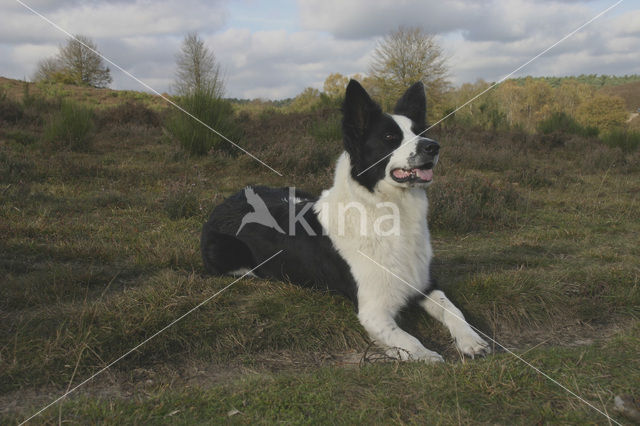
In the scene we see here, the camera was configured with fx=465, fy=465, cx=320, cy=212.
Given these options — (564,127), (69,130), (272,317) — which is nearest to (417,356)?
(272,317)

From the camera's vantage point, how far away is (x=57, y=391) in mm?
2350

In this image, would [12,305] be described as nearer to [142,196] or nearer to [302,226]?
[302,226]

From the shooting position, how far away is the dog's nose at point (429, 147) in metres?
2.83

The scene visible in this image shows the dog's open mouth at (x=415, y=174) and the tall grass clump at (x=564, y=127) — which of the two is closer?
the dog's open mouth at (x=415, y=174)

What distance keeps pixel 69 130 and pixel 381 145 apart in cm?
812

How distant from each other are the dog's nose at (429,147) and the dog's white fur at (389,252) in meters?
0.05

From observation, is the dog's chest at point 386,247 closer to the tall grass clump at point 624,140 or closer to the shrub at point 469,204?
the shrub at point 469,204

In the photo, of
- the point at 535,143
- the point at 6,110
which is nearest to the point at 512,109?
the point at 535,143

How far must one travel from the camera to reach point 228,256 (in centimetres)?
379

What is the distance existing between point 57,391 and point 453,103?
69.2 feet

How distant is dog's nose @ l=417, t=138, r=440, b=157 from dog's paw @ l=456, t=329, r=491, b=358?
113cm

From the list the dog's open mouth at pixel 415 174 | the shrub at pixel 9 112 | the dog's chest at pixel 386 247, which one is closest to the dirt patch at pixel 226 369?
the dog's chest at pixel 386 247

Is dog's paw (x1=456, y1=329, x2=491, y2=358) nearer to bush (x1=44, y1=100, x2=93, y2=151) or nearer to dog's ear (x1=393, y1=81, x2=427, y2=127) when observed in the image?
dog's ear (x1=393, y1=81, x2=427, y2=127)

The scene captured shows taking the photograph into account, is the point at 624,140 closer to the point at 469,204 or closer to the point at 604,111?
the point at 469,204
